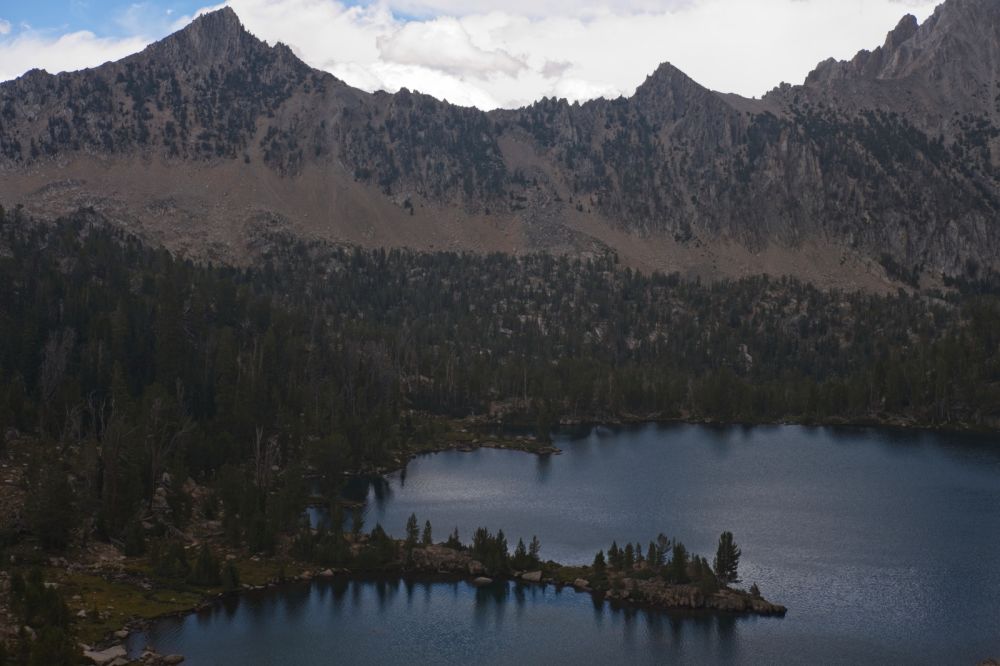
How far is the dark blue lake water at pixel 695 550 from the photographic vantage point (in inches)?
3049

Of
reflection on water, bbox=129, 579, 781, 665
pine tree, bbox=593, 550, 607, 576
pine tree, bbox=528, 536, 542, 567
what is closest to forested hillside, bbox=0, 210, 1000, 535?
reflection on water, bbox=129, 579, 781, 665

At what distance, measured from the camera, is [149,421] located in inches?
4609

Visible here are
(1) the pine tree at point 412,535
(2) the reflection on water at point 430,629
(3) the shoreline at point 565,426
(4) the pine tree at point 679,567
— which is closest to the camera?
(2) the reflection on water at point 430,629

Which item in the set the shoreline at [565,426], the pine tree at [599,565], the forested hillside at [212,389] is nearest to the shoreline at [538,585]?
the pine tree at [599,565]

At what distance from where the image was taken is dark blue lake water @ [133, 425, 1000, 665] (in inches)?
3049

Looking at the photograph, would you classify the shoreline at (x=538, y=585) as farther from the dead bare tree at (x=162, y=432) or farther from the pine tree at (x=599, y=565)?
the dead bare tree at (x=162, y=432)

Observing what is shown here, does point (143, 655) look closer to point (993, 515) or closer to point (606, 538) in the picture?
point (606, 538)

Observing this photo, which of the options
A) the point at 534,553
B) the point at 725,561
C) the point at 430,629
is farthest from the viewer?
the point at 534,553

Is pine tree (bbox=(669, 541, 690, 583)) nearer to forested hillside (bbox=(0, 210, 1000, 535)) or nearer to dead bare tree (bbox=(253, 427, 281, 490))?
dead bare tree (bbox=(253, 427, 281, 490))

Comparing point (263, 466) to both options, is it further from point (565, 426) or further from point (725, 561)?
point (565, 426)

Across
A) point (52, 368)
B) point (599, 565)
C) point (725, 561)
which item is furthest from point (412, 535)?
point (52, 368)

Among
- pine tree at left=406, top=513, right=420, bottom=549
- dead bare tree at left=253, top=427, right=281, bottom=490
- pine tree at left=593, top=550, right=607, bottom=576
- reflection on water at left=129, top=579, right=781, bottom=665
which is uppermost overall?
dead bare tree at left=253, top=427, right=281, bottom=490

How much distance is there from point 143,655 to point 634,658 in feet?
118

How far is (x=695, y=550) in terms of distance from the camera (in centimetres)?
10225
